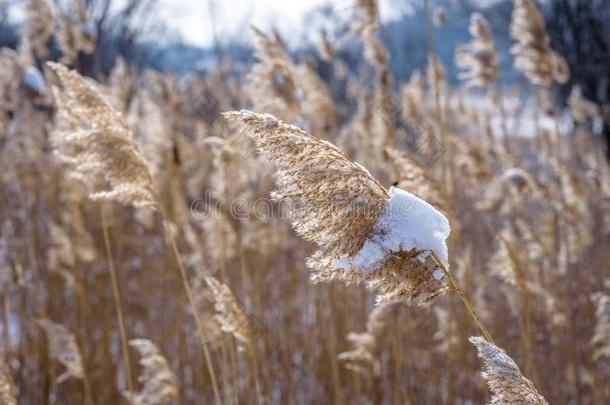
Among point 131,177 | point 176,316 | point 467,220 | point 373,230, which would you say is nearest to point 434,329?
point 176,316

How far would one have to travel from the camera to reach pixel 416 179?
1693 millimetres

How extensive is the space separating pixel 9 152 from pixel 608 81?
37.9ft

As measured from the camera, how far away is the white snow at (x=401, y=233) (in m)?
0.98

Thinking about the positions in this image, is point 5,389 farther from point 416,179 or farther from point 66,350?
point 416,179

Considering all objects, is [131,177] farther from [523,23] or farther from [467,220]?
[467,220]

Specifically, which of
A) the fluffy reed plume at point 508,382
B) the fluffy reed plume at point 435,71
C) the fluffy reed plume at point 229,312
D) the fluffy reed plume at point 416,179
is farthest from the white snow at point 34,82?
the fluffy reed plume at point 508,382

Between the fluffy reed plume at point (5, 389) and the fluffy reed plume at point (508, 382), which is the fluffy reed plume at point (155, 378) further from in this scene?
the fluffy reed plume at point (508, 382)

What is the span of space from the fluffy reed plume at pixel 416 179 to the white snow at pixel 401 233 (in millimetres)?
586

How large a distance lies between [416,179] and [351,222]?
2.44ft

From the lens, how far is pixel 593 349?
3611 mm

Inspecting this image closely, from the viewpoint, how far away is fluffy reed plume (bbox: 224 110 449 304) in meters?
0.98

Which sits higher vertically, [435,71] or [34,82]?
[34,82]

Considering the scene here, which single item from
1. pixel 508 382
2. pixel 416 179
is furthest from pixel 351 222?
pixel 416 179

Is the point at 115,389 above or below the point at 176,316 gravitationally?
below
